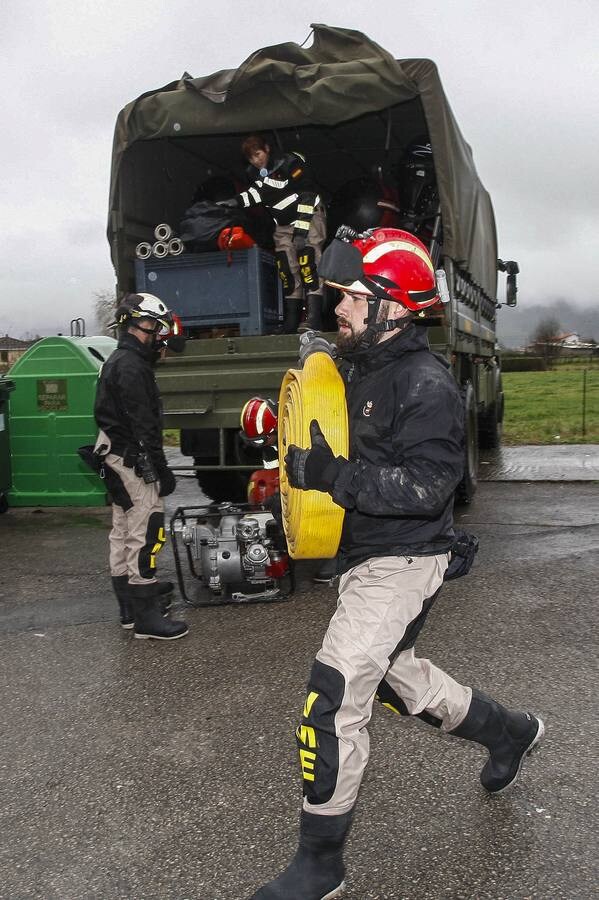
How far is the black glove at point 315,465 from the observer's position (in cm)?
265

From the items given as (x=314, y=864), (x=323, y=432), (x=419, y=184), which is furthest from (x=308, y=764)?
(x=419, y=184)

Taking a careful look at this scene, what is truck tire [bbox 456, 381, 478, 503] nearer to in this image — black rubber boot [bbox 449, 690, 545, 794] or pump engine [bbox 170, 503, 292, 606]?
pump engine [bbox 170, 503, 292, 606]

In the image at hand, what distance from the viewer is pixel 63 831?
9.78 feet

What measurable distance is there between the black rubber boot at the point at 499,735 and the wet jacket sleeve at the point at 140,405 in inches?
99.4

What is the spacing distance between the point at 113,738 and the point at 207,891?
1166 mm

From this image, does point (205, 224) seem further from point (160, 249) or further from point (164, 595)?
point (164, 595)

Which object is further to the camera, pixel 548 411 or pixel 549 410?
pixel 549 410

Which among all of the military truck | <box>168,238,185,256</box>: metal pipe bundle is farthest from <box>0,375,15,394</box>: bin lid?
<box>168,238,185,256</box>: metal pipe bundle

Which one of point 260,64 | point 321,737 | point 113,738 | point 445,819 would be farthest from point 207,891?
point 260,64

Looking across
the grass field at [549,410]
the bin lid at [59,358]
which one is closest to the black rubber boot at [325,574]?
the bin lid at [59,358]

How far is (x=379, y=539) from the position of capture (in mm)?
2707

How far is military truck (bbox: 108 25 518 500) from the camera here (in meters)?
6.15

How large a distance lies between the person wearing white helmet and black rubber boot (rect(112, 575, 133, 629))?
29 mm

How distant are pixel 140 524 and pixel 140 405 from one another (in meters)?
0.67
